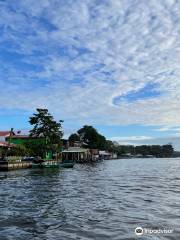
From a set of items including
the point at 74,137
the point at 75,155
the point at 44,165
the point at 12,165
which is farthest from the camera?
the point at 74,137

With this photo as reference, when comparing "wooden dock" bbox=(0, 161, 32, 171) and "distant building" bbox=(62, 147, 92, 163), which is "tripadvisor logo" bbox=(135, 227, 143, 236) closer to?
"wooden dock" bbox=(0, 161, 32, 171)

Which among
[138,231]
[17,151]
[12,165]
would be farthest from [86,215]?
[17,151]

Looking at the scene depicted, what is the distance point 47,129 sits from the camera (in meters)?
102

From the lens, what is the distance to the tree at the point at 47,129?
10075cm

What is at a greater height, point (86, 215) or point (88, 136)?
point (88, 136)

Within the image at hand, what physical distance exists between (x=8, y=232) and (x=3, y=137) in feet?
316

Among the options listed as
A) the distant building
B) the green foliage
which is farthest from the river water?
the distant building

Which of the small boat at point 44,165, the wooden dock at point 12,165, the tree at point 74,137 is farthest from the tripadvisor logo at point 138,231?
the tree at point 74,137

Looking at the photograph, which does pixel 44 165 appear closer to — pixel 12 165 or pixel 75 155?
pixel 12 165

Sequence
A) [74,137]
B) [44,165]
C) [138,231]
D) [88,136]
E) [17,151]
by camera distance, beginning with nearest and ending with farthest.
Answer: [138,231]
[44,165]
[17,151]
[74,137]
[88,136]

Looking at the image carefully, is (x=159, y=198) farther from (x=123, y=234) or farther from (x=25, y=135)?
(x=25, y=135)

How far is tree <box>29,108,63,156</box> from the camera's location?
10075 centimetres

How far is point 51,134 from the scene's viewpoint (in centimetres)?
10219

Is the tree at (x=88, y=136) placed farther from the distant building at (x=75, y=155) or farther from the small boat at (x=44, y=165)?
the small boat at (x=44, y=165)
